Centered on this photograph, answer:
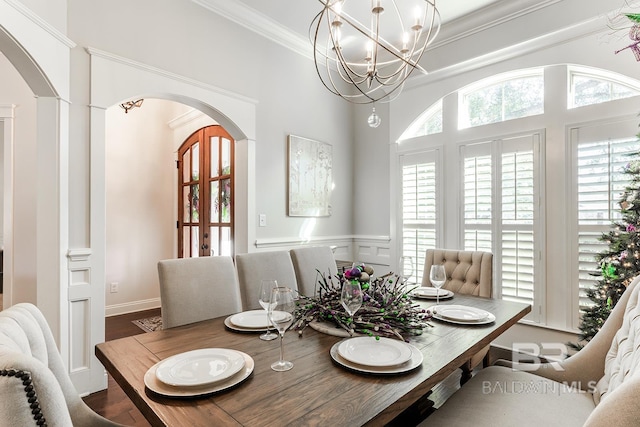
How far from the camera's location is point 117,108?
164 inches

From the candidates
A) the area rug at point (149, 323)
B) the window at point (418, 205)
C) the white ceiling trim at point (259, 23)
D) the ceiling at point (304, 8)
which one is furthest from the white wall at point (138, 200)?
the window at point (418, 205)

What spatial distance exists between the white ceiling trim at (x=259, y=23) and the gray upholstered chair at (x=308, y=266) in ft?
7.14

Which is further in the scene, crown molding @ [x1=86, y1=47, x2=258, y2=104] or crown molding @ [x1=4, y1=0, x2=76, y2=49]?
crown molding @ [x1=86, y1=47, x2=258, y2=104]

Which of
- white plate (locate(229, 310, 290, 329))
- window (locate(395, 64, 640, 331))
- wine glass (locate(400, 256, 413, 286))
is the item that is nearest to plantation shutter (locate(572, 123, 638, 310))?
window (locate(395, 64, 640, 331))

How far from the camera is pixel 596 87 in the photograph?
2.57 meters

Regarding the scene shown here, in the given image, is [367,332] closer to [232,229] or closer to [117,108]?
[232,229]

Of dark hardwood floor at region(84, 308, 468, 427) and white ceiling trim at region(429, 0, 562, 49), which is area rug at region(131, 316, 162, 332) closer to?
dark hardwood floor at region(84, 308, 468, 427)

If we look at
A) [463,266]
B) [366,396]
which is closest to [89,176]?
[366,396]

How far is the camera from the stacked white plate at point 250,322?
1.43m

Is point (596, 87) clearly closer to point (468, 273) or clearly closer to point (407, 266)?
point (468, 273)

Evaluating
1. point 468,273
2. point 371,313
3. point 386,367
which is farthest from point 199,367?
point 468,273

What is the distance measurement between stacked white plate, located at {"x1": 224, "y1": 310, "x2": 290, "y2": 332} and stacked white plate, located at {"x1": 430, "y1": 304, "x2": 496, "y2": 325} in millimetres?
806

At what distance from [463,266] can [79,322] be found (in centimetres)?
263

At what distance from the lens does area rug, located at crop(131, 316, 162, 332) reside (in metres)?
3.59
